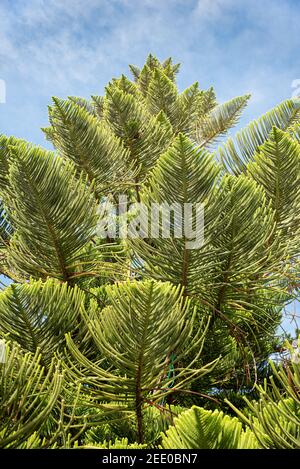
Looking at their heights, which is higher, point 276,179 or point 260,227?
point 276,179

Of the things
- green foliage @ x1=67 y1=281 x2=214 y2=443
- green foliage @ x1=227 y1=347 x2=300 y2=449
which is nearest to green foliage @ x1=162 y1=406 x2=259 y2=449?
green foliage @ x1=227 y1=347 x2=300 y2=449

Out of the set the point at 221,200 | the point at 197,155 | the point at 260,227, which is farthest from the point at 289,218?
the point at 197,155

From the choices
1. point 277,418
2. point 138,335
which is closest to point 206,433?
point 277,418

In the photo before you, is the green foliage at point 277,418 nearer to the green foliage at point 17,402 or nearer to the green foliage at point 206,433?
the green foliage at point 206,433

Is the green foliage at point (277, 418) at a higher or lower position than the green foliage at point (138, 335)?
lower

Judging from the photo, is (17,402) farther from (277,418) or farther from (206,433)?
(277,418)

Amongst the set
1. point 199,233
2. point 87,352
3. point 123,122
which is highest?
point 123,122

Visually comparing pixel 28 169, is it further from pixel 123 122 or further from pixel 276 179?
pixel 123 122

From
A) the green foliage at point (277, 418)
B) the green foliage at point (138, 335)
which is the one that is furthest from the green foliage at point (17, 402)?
the green foliage at point (277, 418)

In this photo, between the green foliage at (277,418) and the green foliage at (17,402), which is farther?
the green foliage at (17,402)
